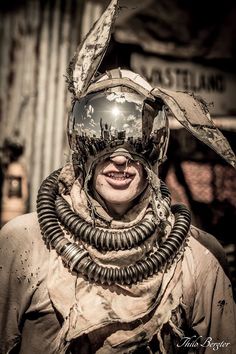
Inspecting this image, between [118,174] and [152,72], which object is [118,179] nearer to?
[118,174]

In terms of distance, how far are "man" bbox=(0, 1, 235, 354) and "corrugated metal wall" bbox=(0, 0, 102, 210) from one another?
2274mm

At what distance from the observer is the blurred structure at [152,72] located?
4406mm

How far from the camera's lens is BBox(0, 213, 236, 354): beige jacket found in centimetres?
220

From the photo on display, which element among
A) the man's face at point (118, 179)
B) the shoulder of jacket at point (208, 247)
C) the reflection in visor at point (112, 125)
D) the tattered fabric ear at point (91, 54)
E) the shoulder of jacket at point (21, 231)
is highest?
the tattered fabric ear at point (91, 54)

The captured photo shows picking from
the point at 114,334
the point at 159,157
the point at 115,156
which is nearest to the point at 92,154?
the point at 115,156

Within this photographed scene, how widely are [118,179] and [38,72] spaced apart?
2751 mm

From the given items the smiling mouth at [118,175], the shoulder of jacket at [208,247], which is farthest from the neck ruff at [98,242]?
the smiling mouth at [118,175]

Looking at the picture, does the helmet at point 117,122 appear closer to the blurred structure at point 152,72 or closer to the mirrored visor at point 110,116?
the mirrored visor at point 110,116

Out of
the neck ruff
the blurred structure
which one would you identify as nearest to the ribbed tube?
the neck ruff

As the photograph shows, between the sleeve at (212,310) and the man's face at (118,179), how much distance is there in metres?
0.57

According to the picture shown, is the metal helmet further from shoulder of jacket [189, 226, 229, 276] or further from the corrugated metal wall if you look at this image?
the corrugated metal wall

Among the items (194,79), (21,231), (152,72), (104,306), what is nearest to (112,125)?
(21,231)

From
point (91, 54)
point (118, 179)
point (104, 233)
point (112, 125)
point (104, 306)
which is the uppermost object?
point (91, 54)

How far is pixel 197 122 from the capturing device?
213 cm
